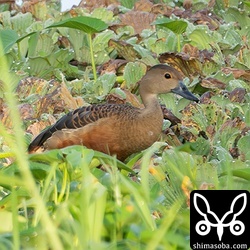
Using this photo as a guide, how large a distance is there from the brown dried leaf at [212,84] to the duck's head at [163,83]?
0.34 m

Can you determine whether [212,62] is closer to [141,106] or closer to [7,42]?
[141,106]

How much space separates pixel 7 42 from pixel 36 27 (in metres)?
1.75

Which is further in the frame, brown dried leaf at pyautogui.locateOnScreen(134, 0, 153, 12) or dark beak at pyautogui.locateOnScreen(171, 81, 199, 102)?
brown dried leaf at pyautogui.locateOnScreen(134, 0, 153, 12)

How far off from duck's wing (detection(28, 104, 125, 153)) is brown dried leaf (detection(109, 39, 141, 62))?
1517mm

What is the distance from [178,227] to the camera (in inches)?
133

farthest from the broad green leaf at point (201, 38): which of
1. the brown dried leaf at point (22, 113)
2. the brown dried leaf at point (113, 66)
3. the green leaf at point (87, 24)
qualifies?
the brown dried leaf at point (22, 113)

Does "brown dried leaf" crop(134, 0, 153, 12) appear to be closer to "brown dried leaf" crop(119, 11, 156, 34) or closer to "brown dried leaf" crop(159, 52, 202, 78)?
"brown dried leaf" crop(119, 11, 156, 34)

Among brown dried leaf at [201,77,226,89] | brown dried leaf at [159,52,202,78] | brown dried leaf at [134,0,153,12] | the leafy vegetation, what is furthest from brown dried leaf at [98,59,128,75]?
brown dried leaf at [134,0,153,12]

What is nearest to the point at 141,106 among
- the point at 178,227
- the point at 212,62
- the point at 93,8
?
the point at 212,62

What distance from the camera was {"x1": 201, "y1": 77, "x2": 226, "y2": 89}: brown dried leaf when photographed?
685 cm

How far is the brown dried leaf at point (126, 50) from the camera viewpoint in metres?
7.53

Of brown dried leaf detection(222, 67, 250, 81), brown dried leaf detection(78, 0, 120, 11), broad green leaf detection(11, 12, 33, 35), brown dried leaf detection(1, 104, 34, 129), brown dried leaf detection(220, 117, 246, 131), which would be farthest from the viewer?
brown dried leaf detection(78, 0, 120, 11)

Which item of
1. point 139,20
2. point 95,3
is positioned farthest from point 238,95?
point 95,3

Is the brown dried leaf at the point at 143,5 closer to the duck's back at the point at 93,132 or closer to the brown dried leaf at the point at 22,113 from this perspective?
the brown dried leaf at the point at 22,113
